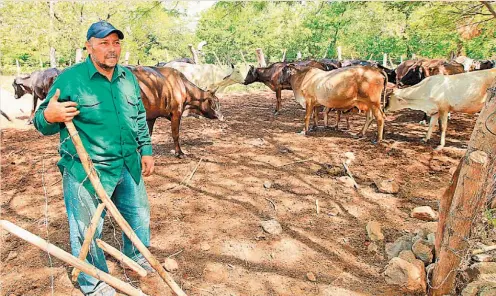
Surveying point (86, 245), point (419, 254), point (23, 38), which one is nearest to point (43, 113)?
point (86, 245)

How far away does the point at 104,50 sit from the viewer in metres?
2.38

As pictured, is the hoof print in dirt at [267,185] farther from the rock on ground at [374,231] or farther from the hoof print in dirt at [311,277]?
the hoof print in dirt at [311,277]

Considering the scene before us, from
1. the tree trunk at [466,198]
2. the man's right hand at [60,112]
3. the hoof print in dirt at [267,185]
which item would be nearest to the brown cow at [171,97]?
the hoof print in dirt at [267,185]

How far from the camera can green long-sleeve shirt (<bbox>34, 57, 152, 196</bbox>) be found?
2338 millimetres

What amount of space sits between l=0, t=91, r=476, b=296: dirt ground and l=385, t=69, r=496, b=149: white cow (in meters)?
0.82

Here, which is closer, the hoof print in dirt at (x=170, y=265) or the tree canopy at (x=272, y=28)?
the hoof print in dirt at (x=170, y=265)

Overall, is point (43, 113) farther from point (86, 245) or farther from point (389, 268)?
point (389, 268)

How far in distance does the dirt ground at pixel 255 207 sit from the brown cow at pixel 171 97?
0.83 meters

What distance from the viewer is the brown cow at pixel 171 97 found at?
571 centimetres

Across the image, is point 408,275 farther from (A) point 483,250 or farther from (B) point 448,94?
(B) point 448,94

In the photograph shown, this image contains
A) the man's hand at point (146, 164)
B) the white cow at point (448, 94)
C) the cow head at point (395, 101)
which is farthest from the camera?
the cow head at point (395, 101)

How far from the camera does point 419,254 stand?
3.11 meters

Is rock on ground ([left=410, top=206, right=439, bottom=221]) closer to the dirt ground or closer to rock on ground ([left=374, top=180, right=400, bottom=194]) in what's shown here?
the dirt ground

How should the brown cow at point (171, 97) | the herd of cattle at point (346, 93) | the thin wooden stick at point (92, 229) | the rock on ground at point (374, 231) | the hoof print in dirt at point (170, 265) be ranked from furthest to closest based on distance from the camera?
the herd of cattle at point (346, 93)
the brown cow at point (171, 97)
the rock on ground at point (374, 231)
the hoof print in dirt at point (170, 265)
the thin wooden stick at point (92, 229)
